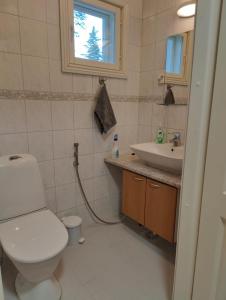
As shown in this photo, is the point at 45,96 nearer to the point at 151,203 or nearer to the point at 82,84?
the point at 82,84

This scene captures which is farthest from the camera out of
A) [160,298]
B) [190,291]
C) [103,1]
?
[103,1]

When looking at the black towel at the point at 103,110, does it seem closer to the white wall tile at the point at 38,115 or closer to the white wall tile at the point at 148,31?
the white wall tile at the point at 38,115

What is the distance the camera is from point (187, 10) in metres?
1.79

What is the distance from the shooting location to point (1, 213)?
150 centimetres

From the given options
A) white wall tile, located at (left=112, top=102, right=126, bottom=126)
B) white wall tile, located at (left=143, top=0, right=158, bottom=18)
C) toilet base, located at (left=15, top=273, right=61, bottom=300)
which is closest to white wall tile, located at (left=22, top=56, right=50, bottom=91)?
white wall tile, located at (left=112, top=102, right=126, bottom=126)

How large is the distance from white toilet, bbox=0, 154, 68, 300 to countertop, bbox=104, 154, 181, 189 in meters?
0.76

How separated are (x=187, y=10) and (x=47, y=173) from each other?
186cm

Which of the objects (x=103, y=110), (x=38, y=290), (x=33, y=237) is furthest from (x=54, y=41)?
(x=38, y=290)

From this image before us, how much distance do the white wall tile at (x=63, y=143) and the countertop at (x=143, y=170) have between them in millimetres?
422

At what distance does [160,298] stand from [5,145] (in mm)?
1596

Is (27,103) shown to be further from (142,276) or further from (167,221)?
(142,276)

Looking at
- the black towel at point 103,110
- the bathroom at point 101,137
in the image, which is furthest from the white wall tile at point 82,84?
the black towel at point 103,110

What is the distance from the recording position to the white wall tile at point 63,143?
1900mm

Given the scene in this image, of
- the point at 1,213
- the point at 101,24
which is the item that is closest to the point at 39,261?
the point at 1,213
